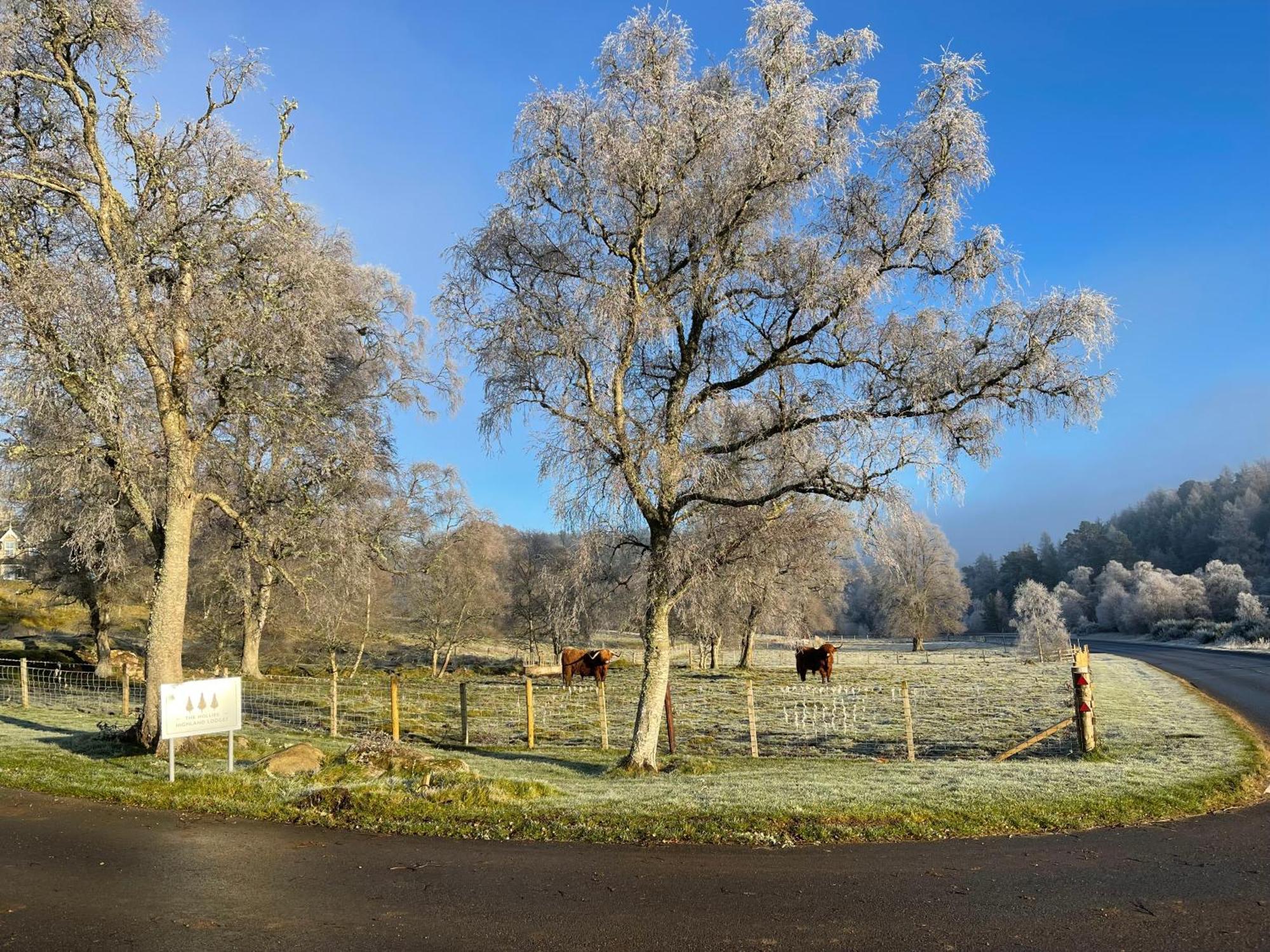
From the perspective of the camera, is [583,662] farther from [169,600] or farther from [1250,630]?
[1250,630]

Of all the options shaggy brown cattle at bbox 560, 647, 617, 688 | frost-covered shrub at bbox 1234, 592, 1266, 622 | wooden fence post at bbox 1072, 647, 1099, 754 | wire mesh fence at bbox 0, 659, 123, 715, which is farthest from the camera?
frost-covered shrub at bbox 1234, 592, 1266, 622

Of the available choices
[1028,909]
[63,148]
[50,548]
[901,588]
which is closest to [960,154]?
[1028,909]

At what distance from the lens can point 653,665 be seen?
44.6 feet

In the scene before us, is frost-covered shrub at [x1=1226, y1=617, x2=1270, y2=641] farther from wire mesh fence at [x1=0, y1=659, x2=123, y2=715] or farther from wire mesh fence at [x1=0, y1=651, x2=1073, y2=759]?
wire mesh fence at [x1=0, y1=659, x2=123, y2=715]

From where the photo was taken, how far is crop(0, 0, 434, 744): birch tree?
42.7 feet

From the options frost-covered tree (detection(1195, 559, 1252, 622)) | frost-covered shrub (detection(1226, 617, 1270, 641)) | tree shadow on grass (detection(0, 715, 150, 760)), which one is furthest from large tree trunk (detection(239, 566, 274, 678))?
frost-covered tree (detection(1195, 559, 1252, 622))

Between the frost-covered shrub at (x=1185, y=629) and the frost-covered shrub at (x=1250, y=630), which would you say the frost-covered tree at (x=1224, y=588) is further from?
the frost-covered shrub at (x=1250, y=630)

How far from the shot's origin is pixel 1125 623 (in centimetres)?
9462

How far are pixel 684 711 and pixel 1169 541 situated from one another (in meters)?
143

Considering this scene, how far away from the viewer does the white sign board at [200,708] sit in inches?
440

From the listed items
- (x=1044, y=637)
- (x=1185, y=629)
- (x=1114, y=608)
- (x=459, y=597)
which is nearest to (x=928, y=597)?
(x=1044, y=637)

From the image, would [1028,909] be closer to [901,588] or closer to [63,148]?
[63,148]

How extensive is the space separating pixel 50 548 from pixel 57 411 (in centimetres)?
1920

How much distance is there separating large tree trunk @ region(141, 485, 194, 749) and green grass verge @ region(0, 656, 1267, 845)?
1.13 m
